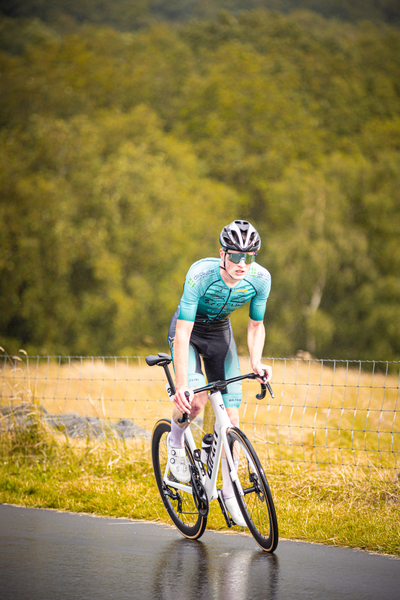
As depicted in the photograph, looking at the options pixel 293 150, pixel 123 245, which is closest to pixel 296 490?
pixel 123 245

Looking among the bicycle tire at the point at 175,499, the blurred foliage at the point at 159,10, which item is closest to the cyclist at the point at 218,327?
the bicycle tire at the point at 175,499

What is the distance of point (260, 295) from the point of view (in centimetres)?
520

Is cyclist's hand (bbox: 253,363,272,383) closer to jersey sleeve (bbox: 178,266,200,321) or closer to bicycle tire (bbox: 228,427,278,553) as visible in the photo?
bicycle tire (bbox: 228,427,278,553)

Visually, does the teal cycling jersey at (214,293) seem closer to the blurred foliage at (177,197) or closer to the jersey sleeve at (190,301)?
the jersey sleeve at (190,301)

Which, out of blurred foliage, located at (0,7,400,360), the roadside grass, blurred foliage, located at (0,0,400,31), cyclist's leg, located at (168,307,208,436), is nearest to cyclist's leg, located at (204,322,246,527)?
cyclist's leg, located at (168,307,208,436)

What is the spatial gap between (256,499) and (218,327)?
130cm

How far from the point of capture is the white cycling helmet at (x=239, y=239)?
480 cm

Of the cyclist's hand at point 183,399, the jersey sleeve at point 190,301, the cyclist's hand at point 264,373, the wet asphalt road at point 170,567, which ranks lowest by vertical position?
the wet asphalt road at point 170,567

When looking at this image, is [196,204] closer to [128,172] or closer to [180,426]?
[128,172]

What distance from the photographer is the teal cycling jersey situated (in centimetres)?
493

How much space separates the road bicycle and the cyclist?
9 centimetres

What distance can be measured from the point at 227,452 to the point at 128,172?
3645 cm

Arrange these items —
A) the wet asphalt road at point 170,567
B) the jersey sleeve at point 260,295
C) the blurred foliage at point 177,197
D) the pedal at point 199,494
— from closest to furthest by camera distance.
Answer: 1. the wet asphalt road at point 170,567
2. the pedal at point 199,494
3. the jersey sleeve at point 260,295
4. the blurred foliage at point 177,197

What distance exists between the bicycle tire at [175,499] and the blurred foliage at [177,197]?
31.0 meters
